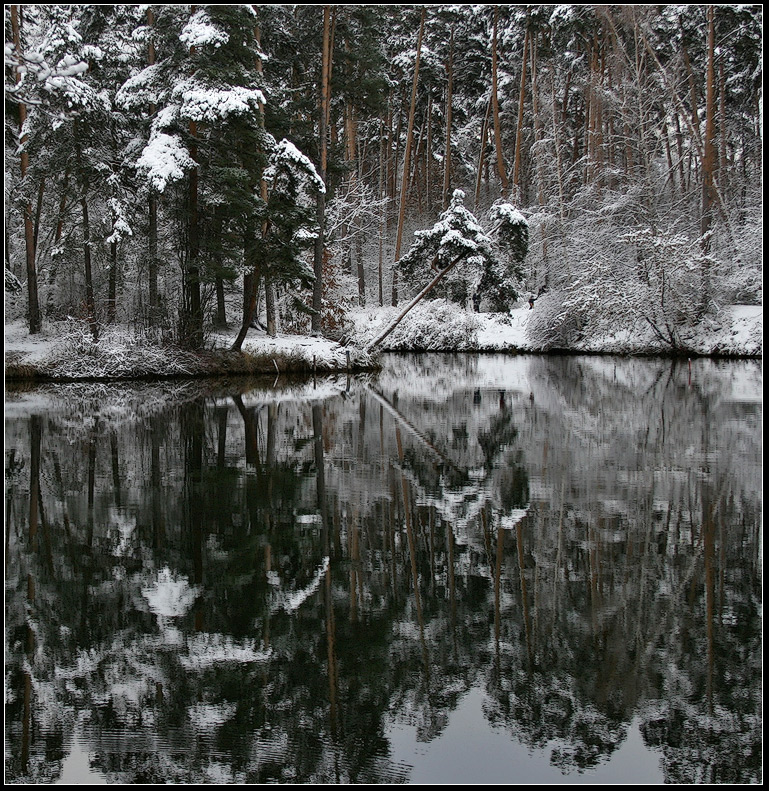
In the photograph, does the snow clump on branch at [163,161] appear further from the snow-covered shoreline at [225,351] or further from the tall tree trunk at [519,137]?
the tall tree trunk at [519,137]

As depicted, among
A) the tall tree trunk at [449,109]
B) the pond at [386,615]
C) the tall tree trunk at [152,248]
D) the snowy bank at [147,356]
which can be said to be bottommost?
the pond at [386,615]

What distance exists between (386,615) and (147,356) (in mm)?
20685

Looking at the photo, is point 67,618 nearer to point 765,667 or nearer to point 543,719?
point 543,719

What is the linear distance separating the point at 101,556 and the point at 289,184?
66.1 ft

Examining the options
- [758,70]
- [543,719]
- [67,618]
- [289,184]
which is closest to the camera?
[543,719]

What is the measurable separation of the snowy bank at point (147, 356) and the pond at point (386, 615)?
13.3m

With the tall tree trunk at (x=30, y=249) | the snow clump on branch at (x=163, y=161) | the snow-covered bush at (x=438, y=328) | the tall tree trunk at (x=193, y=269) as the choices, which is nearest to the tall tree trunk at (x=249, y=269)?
the tall tree trunk at (x=193, y=269)

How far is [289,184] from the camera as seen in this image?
24.8 metres

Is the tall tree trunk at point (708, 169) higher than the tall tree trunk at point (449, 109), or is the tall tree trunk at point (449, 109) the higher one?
the tall tree trunk at point (449, 109)

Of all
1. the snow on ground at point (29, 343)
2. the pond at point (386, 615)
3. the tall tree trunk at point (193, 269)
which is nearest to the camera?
the pond at point (386, 615)

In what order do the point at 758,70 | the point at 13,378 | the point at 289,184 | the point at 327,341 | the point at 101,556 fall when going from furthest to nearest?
the point at 758,70, the point at 327,341, the point at 289,184, the point at 13,378, the point at 101,556

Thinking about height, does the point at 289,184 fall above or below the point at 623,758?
above

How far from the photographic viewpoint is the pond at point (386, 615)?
11.5ft

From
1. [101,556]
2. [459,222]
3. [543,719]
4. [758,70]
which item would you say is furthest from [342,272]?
[543,719]
